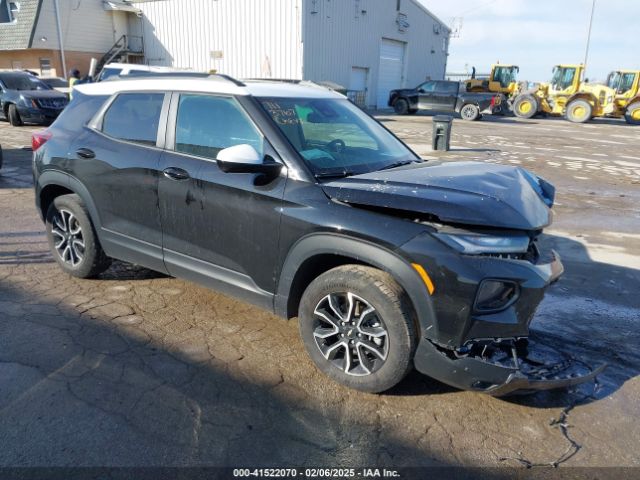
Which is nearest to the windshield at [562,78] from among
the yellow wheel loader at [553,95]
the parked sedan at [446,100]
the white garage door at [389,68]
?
the yellow wheel loader at [553,95]

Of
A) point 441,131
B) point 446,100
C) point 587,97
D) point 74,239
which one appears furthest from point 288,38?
point 74,239

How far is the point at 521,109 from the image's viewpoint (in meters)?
27.3

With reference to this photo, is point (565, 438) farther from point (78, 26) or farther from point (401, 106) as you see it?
point (78, 26)

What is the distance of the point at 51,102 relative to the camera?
1550 cm

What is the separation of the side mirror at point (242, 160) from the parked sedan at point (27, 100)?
14915 millimetres

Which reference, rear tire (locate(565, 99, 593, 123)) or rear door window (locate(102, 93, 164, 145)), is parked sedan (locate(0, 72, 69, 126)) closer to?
rear door window (locate(102, 93, 164, 145))

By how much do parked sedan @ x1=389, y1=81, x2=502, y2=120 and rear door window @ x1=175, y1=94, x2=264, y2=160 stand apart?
2408 centimetres

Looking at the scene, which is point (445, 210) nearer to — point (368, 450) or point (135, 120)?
point (368, 450)

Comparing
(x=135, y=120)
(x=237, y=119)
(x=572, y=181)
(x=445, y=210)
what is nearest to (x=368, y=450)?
(x=445, y=210)

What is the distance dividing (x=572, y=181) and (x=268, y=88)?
8.50m

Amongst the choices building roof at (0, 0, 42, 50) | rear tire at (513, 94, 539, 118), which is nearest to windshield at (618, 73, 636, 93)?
rear tire at (513, 94, 539, 118)

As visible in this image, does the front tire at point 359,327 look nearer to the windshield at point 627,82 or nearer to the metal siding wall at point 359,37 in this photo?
the metal siding wall at point 359,37

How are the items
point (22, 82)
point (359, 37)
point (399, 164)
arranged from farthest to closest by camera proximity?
1. point (359, 37)
2. point (22, 82)
3. point (399, 164)

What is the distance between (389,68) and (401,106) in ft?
21.5
